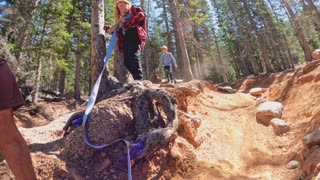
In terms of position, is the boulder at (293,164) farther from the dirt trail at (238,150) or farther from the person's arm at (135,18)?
the person's arm at (135,18)

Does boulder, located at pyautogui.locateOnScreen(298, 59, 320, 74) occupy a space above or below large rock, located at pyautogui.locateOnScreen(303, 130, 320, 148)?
above

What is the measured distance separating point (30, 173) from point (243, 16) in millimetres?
30447

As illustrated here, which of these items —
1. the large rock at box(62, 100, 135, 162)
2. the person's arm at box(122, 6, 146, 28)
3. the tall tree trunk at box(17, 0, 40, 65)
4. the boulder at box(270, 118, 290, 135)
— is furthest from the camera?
the tall tree trunk at box(17, 0, 40, 65)

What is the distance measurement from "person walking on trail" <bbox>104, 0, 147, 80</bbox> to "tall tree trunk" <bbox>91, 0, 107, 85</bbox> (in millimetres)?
288

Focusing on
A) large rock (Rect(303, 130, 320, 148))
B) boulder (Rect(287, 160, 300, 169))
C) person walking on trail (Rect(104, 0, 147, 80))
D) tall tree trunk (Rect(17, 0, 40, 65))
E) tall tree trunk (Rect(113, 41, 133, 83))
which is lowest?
boulder (Rect(287, 160, 300, 169))

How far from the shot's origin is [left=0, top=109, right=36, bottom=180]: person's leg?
6.31 feet

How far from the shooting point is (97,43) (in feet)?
16.4

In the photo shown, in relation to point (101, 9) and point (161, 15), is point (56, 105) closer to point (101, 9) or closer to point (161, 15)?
point (101, 9)

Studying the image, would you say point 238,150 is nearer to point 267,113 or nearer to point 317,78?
point 267,113

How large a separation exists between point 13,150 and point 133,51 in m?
Answer: 3.20

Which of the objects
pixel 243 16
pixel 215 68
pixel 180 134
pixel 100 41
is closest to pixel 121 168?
pixel 180 134

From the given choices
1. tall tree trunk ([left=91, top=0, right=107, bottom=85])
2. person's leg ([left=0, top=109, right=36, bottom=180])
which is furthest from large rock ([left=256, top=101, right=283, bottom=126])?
person's leg ([left=0, top=109, right=36, bottom=180])

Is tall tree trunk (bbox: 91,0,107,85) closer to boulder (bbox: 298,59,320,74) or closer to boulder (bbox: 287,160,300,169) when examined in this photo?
boulder (bbox: 287,160,300,169)

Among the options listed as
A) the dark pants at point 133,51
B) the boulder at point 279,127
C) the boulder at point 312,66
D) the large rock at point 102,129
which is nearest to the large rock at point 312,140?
the boulder at point 279,127
